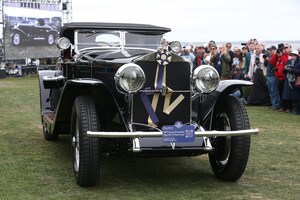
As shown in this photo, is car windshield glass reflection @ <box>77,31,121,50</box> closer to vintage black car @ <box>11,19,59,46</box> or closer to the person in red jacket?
the person in red jacket

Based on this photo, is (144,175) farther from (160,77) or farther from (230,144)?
(160,77)

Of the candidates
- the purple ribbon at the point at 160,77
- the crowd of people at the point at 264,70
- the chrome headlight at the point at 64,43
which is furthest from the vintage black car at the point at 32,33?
the purple ribbon at the point at 160,77

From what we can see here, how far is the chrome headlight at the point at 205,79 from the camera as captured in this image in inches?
197

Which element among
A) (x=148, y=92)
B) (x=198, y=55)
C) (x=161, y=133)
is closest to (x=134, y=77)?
(x=148, y=92)

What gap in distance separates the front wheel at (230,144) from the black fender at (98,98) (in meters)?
1.09

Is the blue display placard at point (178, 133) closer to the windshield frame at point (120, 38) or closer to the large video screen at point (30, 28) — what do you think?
the windshield frame at point (120, 38)

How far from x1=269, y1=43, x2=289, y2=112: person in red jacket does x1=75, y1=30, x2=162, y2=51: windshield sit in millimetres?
5610

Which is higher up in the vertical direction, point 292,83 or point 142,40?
point 142,40

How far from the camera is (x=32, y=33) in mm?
28391

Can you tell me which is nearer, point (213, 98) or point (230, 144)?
point (230, 144)

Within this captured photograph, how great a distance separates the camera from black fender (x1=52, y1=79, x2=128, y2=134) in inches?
195

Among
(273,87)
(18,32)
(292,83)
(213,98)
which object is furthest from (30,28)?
(213,98)

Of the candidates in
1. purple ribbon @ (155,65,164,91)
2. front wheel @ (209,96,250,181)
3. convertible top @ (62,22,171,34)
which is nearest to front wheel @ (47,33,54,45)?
convertible top @ (62,22,171,34)

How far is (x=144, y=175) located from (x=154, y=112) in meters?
0.92
